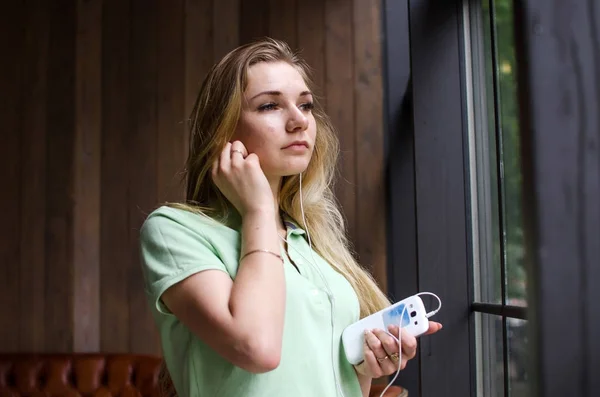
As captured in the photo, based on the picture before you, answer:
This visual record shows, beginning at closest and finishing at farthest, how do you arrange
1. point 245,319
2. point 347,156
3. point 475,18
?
point 245,319 < point 475,18 < point 347,156

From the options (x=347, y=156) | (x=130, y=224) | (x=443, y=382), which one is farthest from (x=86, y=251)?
(x=443, y=382)

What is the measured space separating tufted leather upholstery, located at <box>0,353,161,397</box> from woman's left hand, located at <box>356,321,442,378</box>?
2071mm

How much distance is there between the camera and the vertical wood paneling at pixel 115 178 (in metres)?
3.41

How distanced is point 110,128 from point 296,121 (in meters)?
2.49

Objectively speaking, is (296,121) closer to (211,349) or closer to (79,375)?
(211,349)

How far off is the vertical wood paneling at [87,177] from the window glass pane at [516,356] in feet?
7.54

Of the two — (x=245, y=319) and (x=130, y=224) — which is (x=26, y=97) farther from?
(x=245, y=319)

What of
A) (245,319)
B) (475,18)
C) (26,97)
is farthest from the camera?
(26,97)

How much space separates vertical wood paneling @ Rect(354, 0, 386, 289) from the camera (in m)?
3.27

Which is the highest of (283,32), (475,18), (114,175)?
(283,32)

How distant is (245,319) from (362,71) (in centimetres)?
254

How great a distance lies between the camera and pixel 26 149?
352 cm

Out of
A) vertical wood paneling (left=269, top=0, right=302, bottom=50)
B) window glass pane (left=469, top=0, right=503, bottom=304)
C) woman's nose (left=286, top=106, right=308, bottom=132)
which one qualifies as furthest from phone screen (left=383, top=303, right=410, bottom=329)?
vertical wood paneling (left=269, top=0, right=302, bottom=50)

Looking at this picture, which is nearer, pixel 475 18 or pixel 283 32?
pixel 475 18
